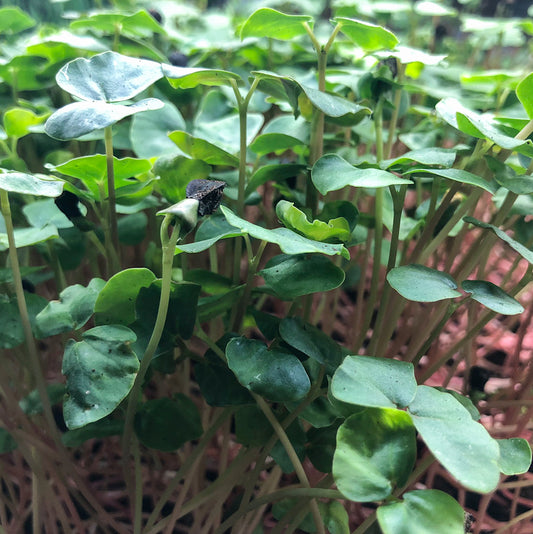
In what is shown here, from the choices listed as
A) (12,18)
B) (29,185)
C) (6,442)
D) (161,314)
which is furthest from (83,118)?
(12,18)

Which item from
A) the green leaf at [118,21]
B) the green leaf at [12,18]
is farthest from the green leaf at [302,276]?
the green leaf at [12,18]

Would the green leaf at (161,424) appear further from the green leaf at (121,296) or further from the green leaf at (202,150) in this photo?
the green leaf at (202,150)

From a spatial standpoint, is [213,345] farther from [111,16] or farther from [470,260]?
[111,16]

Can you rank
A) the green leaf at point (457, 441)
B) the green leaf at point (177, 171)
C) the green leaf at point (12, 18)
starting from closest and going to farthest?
the green leaf at point (457, 441) < the green leaf at point (177, 171) < the green leaf at point (12, 18)

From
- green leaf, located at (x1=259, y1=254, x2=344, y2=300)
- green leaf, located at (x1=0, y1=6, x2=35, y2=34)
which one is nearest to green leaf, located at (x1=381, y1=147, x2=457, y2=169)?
green leaf, located at (x1=259, y1=254, x2=344, y2=300)

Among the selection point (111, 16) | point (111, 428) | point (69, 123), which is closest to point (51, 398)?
point (111, 428)

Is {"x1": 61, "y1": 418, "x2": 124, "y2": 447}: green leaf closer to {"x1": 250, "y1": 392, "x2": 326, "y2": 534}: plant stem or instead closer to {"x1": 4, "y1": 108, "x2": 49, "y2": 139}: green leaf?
{"x1": 250, "y1": 392, "x2": 326, "y2": 534}: plant stem

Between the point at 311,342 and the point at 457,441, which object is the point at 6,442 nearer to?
the point at 311,342
